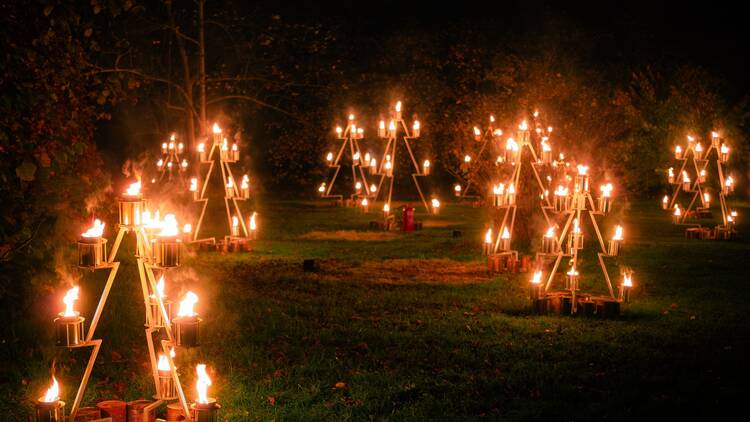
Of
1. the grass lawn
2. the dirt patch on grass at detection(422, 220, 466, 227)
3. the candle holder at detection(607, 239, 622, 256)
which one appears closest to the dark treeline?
the grass lawn

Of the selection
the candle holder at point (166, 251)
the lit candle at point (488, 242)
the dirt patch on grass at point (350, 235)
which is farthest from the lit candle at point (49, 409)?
the dirt patch on grass at point (350, 235)

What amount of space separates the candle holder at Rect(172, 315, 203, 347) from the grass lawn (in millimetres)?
1267

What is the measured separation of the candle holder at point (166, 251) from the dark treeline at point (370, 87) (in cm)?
235

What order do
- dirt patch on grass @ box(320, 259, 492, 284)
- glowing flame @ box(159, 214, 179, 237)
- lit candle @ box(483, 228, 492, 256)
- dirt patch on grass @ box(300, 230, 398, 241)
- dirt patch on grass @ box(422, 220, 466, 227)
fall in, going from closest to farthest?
glowing flame @ box(159, 214, 179, 237)
dirt patch on grass @ box(320, 259, 492, 284)
lit candle @ box(483, 228, 492, 256)
dirt patch on grass @ box(300, 230, 398, 241)
dirt patch on grass @ box(422, 220, 466, 227)

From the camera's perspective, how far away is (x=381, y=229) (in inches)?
762

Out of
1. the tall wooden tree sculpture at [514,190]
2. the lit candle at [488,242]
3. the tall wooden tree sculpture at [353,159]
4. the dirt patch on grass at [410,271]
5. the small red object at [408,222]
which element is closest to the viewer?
the dirt patch on grass at [410,271]

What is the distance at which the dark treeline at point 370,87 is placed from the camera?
348 inches

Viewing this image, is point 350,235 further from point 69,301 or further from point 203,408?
point 203,408

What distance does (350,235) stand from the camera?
18391mm

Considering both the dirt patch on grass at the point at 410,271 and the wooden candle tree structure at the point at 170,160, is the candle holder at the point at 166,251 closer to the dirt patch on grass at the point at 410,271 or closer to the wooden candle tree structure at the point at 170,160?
the dirt patch on grass at the point at 410,271

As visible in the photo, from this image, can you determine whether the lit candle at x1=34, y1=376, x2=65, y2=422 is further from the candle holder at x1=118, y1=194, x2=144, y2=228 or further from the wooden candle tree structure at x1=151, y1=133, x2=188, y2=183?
the wooden candle tree structure at x1=151, y1=133, x2=188, y2=183

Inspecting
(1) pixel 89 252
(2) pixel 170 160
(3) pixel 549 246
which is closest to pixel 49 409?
(1) pixel 89 252

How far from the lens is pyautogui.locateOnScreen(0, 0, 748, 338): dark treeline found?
883 cm

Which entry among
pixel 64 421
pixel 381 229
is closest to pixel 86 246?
pixel 64 421
